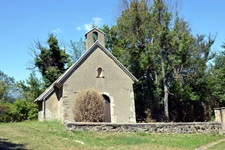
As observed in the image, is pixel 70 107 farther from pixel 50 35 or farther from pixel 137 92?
pixel 50 35

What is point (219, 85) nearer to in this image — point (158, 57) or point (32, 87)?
point (158, 57)

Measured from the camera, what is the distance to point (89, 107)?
18453 mm

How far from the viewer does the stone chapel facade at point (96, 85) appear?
21.9 m

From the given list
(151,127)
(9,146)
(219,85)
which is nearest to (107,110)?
(151,127)

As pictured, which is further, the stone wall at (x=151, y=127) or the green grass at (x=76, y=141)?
the stone wall at (x=151, y=127)

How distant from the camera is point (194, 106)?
103 feet

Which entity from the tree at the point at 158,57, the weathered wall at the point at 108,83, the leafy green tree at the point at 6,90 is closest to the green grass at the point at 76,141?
the weathered wall at the point at 108,83

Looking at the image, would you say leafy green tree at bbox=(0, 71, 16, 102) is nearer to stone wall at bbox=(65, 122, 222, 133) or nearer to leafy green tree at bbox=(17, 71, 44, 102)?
leafy green tree at bbox=(17, 71, 44, 102)

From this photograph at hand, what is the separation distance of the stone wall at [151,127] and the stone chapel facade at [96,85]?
5333 mm

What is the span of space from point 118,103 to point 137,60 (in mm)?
6385

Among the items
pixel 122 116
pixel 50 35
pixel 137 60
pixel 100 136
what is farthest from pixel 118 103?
pixel 50 35

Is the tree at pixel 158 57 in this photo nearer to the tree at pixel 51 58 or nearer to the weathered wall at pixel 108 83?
the weathered wall at pixel 108 83

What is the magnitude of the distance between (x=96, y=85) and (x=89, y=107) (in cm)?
476

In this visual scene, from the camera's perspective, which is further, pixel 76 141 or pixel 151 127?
pixel 151 127
